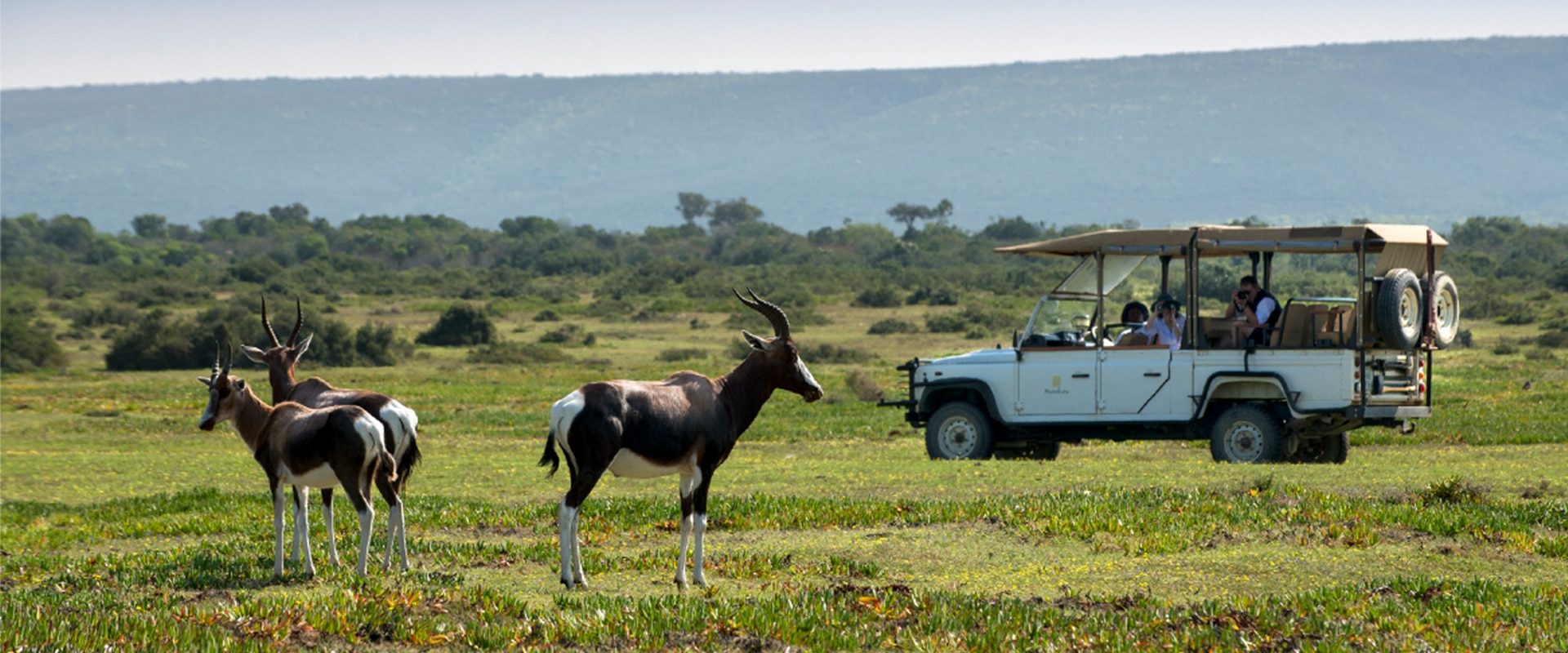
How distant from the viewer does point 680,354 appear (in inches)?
1891

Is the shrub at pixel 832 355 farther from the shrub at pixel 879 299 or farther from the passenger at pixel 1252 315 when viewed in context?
the passenger at pixel 1252 315

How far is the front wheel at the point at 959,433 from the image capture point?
21.0 metres

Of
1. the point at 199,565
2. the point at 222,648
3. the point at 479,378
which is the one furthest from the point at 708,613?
the point at 479,378

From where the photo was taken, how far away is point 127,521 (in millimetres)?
16969

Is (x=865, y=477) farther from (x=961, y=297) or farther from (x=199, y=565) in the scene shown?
(x=961, y=297)

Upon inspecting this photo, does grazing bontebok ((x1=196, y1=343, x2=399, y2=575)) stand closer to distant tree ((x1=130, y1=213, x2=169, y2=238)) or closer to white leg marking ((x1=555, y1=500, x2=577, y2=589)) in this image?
white leg marking ((x1=555, y1=500, x2=577, y2=589))

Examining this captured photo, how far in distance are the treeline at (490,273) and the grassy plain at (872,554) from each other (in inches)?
763

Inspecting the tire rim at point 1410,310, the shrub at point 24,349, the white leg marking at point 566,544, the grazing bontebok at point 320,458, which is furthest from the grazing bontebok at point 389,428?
the shrub at point 24,349

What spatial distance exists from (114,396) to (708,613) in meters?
29.9

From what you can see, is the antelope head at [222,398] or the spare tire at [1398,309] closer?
the antelope head at [222,398]

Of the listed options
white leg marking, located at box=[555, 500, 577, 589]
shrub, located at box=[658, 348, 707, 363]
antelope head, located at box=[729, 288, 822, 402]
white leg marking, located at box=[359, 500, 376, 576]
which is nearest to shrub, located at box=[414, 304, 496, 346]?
shrub, located at box=[658, 348, 707, 363]

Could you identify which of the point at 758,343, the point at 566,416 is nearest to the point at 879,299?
the point at 758,343

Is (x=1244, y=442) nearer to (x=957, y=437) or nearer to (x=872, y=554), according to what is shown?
→ (x=957, y=437)

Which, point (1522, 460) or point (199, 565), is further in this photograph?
point (1522, 460)
